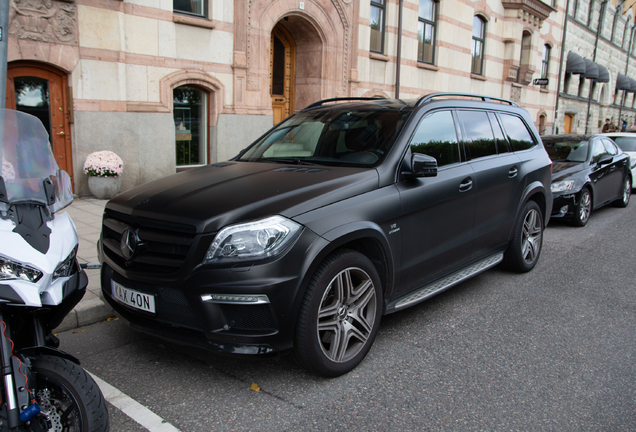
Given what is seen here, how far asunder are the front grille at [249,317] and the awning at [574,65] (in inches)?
1218

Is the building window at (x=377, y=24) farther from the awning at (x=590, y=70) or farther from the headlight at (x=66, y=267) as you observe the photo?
the awning at (x=590, y=70)

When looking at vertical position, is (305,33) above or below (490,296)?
above

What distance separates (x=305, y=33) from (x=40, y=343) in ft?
41.9

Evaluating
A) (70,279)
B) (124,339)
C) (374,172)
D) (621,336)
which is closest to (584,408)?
(621,336)

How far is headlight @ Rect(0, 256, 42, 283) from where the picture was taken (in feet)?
7.02

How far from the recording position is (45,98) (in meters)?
9.06

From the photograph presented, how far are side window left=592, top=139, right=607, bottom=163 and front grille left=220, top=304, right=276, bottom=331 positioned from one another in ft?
27.6

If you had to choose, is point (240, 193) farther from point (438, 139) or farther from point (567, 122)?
point (567, 122)

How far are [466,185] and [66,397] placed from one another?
342cm

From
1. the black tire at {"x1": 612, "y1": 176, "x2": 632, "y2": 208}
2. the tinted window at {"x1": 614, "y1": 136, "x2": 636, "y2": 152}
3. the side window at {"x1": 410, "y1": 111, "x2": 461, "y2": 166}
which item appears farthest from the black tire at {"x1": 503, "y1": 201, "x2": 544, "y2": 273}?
the tinted window at {"x1": 614, "y1": 136, "x2": 636, "y2": 152}

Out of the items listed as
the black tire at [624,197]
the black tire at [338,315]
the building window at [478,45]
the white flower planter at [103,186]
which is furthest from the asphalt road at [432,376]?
the building window at [478,45]

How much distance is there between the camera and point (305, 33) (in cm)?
1380

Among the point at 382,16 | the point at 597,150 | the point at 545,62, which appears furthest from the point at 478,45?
the point at 597,150

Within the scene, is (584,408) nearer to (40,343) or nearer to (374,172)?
(374,172)
